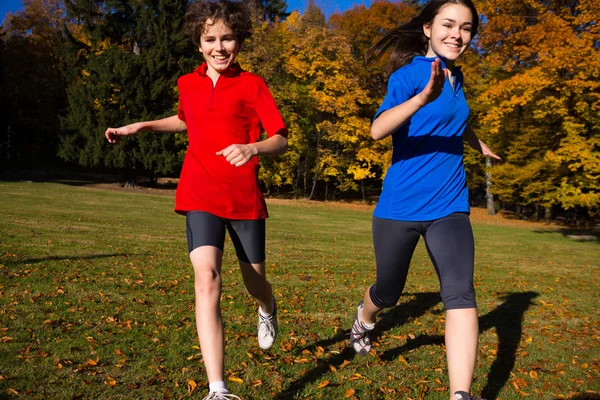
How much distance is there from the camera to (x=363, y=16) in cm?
4325

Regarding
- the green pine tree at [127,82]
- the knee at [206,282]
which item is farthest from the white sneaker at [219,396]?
the green pine tree at [127,82]

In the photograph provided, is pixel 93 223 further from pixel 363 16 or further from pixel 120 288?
pixel 363 16

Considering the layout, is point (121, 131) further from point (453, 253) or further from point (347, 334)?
point (347, 334)

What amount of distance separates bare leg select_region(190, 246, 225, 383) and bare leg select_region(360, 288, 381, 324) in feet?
4.75

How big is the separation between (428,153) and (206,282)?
156 cm

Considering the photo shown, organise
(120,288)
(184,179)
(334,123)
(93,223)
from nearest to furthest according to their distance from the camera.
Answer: (184,179)
(120,288)
(93,223)
(334,123)

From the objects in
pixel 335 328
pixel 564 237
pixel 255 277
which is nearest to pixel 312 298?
A: pixel 335 328

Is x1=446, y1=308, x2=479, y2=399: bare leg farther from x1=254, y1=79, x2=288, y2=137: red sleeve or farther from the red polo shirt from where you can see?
x1=254, y1=79, x2=288, y2=137: red sleeve

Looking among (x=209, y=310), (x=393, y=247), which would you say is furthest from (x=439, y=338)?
(x=209, y=310)

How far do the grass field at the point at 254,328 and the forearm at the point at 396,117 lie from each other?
1.85m

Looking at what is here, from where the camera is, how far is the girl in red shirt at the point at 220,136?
3367mm

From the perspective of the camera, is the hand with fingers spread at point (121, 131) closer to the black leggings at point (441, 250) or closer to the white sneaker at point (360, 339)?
the black leggings at point (441, 250)

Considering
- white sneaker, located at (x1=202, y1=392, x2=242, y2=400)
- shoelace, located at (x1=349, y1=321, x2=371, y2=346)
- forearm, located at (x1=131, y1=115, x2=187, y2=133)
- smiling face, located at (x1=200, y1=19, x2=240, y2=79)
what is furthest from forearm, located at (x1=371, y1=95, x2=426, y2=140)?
shoelace, located at (x1=349, y1=321, x2=371, y2=346)

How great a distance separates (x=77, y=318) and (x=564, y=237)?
21588 millimetres
